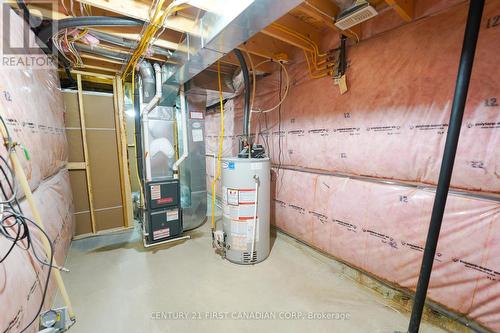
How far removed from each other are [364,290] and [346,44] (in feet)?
7.21

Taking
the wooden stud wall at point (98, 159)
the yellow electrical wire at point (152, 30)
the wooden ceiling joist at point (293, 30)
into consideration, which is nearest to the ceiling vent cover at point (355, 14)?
the wooden ceiling joist at point (293, 30)

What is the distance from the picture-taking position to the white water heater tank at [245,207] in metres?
2.06

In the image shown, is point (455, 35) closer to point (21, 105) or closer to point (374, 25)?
point (374, 25)

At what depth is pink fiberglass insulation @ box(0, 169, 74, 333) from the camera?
1005mm

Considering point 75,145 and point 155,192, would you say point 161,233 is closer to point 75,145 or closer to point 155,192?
point 155,192

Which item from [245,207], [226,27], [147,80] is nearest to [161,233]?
[245,207]

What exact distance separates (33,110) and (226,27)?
1.64 meters

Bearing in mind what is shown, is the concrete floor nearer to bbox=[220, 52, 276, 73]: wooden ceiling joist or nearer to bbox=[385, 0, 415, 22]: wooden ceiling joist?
bbox=[385, 0, 415, 22]: wooden ceiling joist

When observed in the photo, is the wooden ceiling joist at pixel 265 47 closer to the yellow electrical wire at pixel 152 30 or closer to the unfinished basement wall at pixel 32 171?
the yellow electrical wire at pixel 152 30

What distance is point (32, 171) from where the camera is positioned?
1446mm

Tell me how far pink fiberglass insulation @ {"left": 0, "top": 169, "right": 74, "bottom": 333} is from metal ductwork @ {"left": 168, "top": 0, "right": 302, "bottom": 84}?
1600 mm

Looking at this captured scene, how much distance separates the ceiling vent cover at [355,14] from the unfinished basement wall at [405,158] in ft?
1.09

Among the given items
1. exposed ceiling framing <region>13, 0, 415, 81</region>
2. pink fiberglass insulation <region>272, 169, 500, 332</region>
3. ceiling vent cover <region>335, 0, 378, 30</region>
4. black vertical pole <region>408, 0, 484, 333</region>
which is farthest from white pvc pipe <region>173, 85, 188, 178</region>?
black vertical pole <region>408, 0, 484, 333</region>

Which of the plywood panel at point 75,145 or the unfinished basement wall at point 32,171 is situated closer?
the unfinished basement wall at point 32,171
